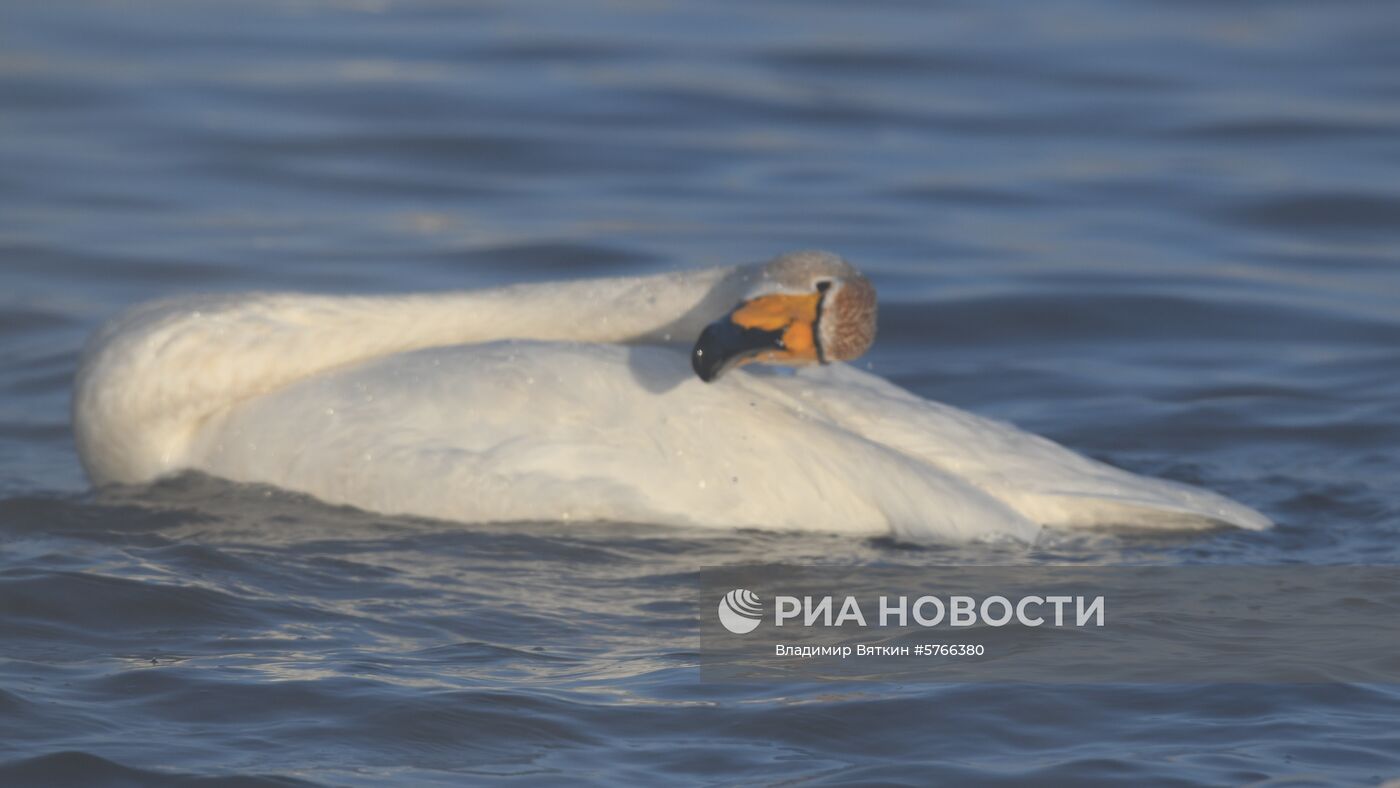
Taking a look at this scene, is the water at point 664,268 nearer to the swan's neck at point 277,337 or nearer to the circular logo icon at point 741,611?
the circular logo icon at point 741,611

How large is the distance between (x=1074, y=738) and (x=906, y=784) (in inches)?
20.5

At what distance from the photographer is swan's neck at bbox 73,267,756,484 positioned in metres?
7.36

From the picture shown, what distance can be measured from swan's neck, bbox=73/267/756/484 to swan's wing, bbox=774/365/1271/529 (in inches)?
22.9

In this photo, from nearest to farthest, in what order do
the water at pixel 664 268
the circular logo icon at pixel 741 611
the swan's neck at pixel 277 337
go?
the water at pixel 664 268 < the circular logo icon at pixel 741 611 < the swan's neck at pixel 277 337

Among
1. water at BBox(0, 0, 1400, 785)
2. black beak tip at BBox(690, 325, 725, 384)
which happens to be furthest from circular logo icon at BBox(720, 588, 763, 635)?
black beak tip at BBox(690, 325, 725, 384)

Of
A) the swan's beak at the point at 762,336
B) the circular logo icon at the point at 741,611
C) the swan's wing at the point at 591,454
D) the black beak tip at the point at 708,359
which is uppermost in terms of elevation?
the swan's beak at the point at 762,336

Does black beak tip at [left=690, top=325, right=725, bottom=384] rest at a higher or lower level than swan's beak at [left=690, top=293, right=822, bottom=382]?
lower

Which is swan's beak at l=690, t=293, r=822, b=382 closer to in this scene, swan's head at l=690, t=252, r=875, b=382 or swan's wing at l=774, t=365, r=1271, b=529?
swan's head at l=690, t=252, r=875, b=382

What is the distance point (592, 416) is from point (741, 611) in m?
0.99

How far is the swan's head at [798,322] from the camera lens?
6.72 m

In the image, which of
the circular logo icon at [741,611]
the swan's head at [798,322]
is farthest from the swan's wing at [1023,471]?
the circular logo icon at [741,611]

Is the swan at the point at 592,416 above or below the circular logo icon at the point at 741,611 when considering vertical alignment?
above

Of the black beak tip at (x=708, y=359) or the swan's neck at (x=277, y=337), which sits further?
the swan's neck at (x=277, y=337)

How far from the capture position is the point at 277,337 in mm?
7414
